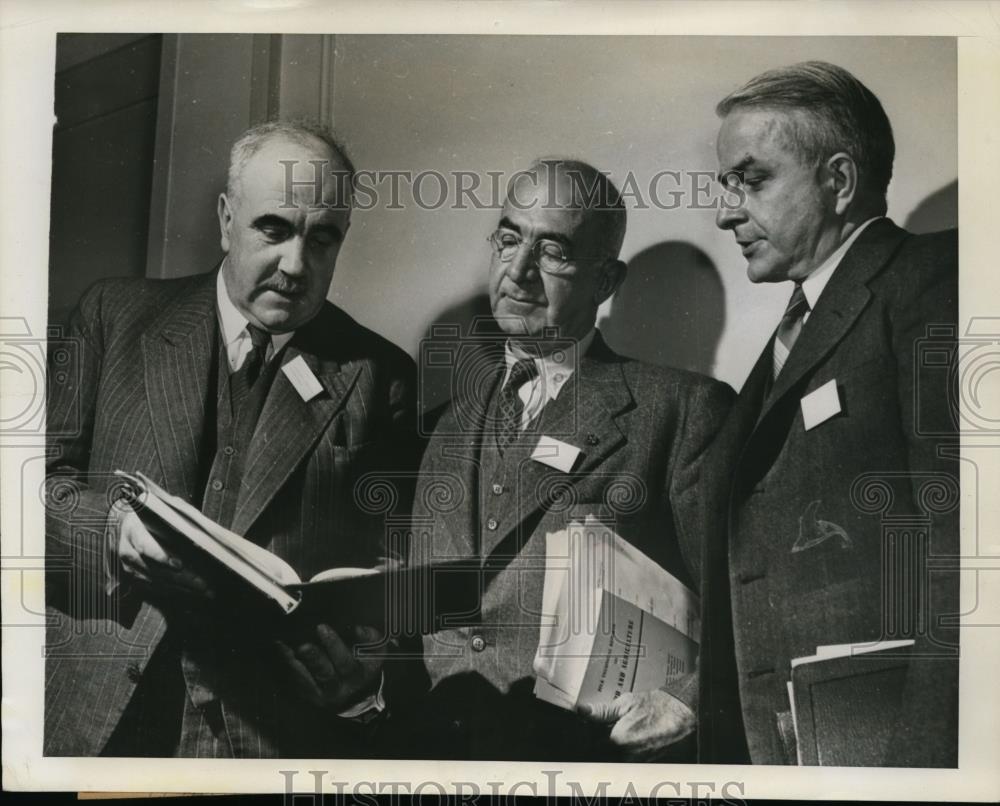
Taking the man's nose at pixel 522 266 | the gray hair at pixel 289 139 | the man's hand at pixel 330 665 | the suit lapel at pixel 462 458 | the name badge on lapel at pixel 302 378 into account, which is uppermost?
the gray hair at pixel 289 139

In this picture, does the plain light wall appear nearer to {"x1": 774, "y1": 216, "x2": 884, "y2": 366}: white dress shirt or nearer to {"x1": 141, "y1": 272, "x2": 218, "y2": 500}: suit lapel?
{"x1": 774, "y1": 216, "x2": 884, "y2": 366}: white dress shirt

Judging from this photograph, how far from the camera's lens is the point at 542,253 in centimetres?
379

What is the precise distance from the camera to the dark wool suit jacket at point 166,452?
3.79m

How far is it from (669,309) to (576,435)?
1.72 ft

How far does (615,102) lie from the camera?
3822mm

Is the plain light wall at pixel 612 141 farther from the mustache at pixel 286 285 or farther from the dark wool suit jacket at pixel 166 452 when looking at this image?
the dark wool suit jacket at pixel 166 452

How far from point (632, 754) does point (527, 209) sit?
187 cm

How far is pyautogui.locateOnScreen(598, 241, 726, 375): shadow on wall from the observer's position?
375cm

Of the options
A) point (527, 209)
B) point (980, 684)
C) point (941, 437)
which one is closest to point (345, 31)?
point (527, 209)

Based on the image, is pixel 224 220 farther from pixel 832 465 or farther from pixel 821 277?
pixel 832 465

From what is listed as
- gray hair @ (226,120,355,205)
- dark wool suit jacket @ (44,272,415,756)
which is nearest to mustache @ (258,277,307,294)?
dark wool suit jacket @ (44,272,415,756)

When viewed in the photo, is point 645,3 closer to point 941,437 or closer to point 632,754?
point 941,437

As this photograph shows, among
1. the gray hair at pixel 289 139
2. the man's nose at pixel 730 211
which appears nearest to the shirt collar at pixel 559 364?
the man's nose at pixel 730 211

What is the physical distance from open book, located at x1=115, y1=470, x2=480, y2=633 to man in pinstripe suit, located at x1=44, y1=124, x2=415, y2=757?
5 cm
